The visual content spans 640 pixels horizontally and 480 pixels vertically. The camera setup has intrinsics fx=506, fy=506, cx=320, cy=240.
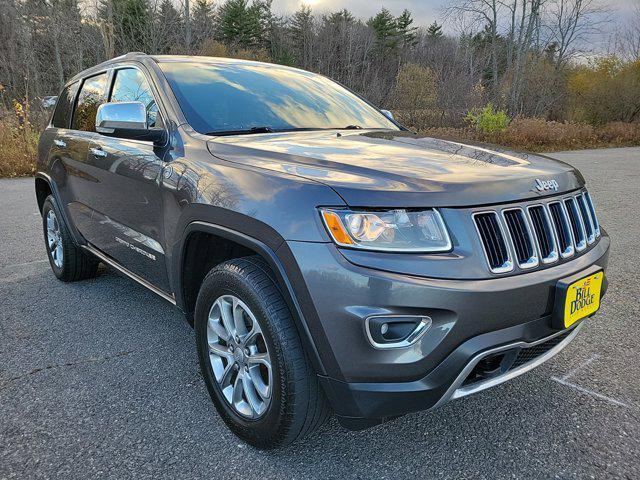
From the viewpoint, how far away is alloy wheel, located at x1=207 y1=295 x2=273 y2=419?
2.07 metres

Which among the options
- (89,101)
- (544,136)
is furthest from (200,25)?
(89,101)

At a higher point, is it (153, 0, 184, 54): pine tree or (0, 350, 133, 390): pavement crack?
(153, 0, 184, 54): pine tree

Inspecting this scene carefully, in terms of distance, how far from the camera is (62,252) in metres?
4.21

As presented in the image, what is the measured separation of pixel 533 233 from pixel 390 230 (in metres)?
0.60

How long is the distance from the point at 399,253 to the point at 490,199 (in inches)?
16.6

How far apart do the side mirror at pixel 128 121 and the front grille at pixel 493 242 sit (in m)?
1.66

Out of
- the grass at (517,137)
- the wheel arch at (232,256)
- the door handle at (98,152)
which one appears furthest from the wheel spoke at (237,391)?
the grass at (517,137)

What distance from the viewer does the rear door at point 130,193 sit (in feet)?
8.80

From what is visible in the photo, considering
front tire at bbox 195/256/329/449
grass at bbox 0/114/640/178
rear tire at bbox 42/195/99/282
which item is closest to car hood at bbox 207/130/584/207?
front tire at bbox 195/256/329/449

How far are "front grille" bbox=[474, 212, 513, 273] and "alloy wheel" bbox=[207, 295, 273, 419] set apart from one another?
2.97 ft

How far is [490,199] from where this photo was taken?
1.83 metres

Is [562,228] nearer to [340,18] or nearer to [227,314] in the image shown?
[227,314]

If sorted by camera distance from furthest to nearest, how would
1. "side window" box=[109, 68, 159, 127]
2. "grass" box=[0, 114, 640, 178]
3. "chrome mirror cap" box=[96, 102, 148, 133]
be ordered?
"grass" box=[0, 114, 640, 178], "side window" box=[109, 68, 159, 127], "chrome mirror cap" box=[96, 102, 148, 133]

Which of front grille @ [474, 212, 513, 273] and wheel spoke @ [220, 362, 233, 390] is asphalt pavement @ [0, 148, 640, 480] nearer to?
wheel spoke @ [220, 362, 233, 390]
